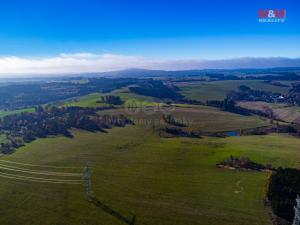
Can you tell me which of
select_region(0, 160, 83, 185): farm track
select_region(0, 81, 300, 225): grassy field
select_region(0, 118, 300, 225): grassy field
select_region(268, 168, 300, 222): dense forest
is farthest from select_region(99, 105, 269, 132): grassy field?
select_region(268, 168, 300, 222): dense forest

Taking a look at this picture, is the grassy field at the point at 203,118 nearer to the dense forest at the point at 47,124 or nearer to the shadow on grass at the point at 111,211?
the dense forest at the point at 47,124

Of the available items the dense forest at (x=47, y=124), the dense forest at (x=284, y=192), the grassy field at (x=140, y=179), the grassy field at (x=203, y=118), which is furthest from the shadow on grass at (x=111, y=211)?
the grassy field at (x=203, y=118)

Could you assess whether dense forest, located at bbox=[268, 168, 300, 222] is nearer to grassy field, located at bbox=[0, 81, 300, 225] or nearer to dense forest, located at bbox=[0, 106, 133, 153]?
grassy field, located at bbox=[0, 81, 300, 225]

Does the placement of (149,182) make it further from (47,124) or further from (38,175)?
(47,124)

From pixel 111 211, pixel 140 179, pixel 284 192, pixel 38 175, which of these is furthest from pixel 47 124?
pixel 284 192

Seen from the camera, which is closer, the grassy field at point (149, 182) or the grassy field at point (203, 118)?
the grassy field at point (149, 182)

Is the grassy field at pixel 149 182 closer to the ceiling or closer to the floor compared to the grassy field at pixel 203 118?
closer to the floor

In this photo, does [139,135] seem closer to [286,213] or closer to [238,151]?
[238,151]

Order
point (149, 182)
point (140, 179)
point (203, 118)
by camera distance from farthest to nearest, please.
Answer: point (203, 118) → point (140, 179) → point (149, 182)

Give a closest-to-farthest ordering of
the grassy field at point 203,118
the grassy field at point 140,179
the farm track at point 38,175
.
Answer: the grassy field at point 140,179 < the farm track at point 38,175 < the grassy field at point 203,118
